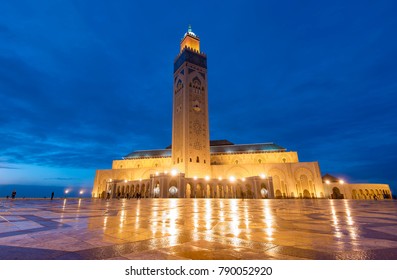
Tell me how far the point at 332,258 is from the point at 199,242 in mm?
1686

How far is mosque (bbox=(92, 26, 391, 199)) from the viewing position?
134ft

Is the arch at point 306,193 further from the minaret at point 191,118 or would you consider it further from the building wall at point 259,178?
the minaret at point 191,118

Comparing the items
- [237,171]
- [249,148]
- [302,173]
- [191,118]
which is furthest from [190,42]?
[302,173]

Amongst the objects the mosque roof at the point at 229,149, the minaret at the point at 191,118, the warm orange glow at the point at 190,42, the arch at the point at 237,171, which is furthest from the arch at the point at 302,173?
the warm orange glow at the point at 190,42

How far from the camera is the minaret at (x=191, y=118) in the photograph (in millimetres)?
47969

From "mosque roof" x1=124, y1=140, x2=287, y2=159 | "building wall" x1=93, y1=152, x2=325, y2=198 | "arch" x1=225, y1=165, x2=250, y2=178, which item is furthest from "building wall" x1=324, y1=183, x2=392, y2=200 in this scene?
"arch" x1=225, y1=165, x2=250, y2=178

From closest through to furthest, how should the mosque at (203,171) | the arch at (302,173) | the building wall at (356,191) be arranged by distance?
the mosque at (203,171) → the building wall at (356,191) → the arch at (302,173)

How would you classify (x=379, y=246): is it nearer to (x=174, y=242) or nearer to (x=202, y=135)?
(x=174, y=242)

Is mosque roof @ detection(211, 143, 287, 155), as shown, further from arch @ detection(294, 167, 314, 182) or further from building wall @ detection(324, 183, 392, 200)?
building wall @ detection(324, 183, 392, 200)

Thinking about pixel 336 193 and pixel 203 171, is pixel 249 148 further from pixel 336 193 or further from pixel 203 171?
pixel 336 193

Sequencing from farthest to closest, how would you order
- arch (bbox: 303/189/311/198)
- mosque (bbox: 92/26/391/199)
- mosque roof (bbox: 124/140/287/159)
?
mosque roof (bbox: 124/140/287/159) < arch (bbox: 303/189/311/198) < mosque (bbox: 92/26/391/199)
